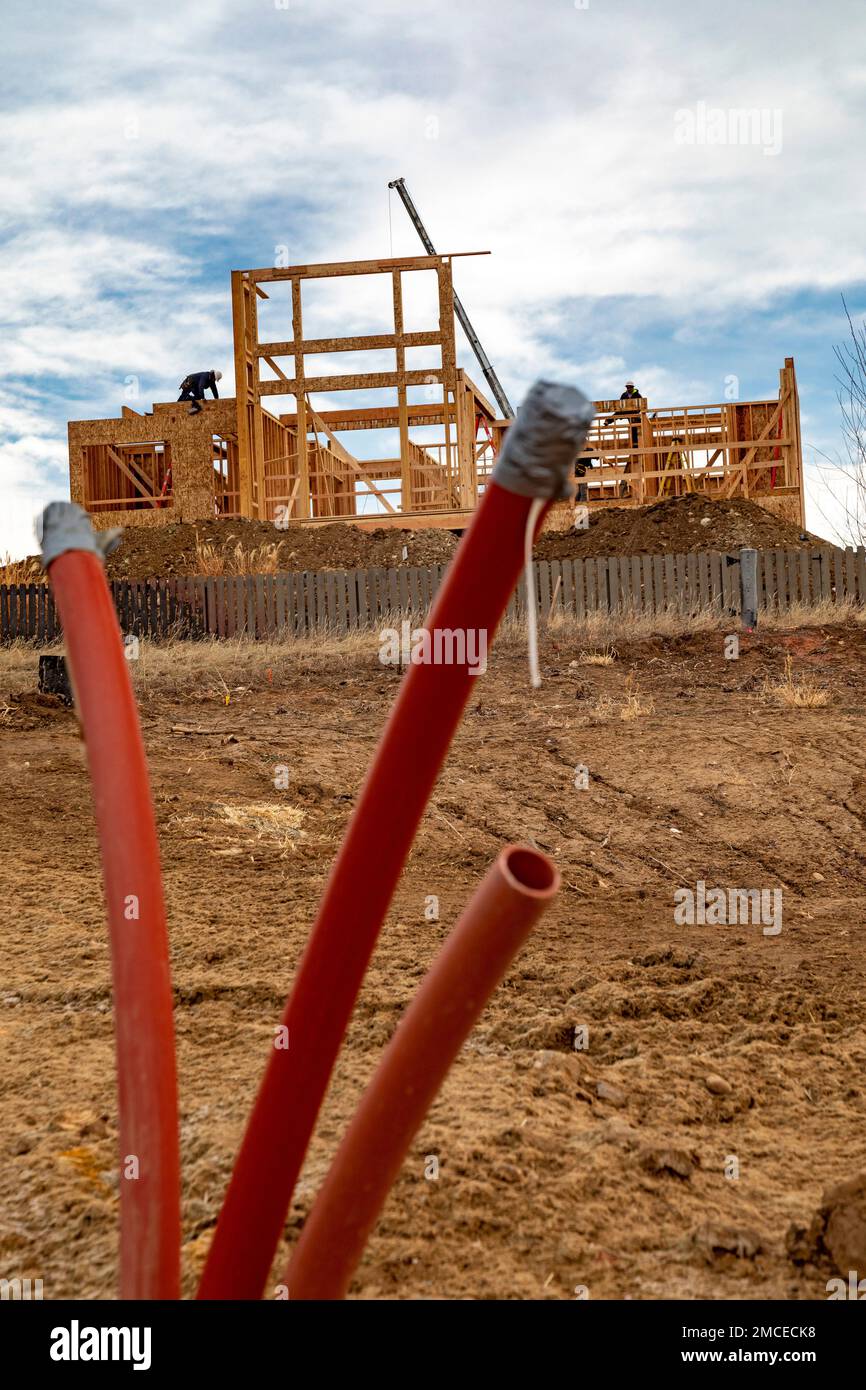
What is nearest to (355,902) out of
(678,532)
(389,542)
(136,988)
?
(136,988)

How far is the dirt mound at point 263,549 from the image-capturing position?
17219 millimetres

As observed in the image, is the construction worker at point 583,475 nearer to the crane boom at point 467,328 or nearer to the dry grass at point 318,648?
the crane boom at point 467,328

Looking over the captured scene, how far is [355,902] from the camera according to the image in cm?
123

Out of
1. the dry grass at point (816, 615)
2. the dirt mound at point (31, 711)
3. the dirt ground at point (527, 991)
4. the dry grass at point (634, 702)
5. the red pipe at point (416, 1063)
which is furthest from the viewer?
the dry grass at point (816, 615)

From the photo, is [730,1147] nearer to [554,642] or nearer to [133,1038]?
[133,1038]

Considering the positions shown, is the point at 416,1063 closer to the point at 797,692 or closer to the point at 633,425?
the point at 797,692

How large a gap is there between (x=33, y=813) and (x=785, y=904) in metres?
4.36

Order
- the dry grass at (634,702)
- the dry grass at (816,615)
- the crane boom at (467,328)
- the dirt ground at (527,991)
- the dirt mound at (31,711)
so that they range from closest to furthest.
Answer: the dirt ground at (527,991), the dirt mound at (31,711), the dry grass at (634,702), the dry grass at (816,615), the crane boom at (467,328)

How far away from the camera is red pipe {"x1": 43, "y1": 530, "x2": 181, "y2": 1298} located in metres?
1.31

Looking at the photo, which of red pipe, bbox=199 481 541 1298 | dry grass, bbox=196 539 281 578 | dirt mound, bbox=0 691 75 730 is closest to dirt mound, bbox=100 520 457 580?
dry grass, bbox=196 539 281 578

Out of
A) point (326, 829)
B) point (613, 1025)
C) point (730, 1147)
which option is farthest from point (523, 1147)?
point (326, 829)

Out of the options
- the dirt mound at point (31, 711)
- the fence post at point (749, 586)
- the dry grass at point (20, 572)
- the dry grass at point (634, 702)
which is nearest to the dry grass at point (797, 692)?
the dry grass at point (634, 702)

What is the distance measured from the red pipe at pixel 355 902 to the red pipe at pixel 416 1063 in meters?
0.06

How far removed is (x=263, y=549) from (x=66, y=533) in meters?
16.3
